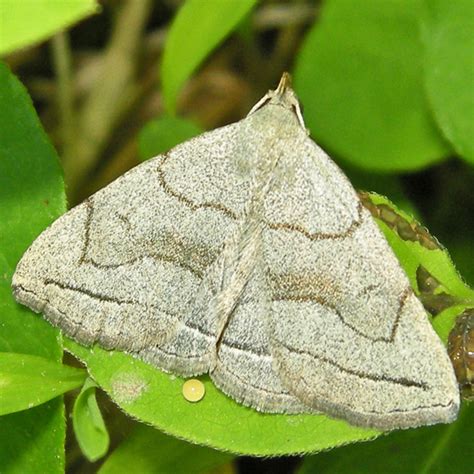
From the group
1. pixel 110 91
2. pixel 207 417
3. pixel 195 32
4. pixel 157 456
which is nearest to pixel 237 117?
pixel 110 91

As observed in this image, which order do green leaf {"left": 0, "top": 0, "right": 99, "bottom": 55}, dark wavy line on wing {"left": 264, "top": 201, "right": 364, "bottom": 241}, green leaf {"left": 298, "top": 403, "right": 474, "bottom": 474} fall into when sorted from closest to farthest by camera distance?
green leaf {"left": 0, "top": 0, "right": 99, "bottom": 55} < dark wavy line on wing {"left": 264, "top": 201, "right": 364, "bottom": 241} < green leaf {"left": 298, "top": 403, "right": 474, "bottom": 474}

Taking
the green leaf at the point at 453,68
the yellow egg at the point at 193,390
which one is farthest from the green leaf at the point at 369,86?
the yellow egg at the point at 193,390

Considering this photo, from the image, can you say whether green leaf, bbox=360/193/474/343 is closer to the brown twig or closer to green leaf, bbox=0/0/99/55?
green leaf, bbox=0/0/99/55

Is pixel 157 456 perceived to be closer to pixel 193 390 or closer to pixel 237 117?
pixel 193 390

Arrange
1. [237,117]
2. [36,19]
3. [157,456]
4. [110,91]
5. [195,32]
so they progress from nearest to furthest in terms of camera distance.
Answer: [36,19] → [157,456] → [195,32] → [110,91] → [237,117]

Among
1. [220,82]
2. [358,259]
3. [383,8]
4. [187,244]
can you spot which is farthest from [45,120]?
[358,259]

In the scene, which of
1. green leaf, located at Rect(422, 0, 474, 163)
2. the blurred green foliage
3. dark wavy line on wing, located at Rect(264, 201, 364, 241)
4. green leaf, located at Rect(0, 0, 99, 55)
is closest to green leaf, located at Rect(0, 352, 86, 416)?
the blurred green foliage
